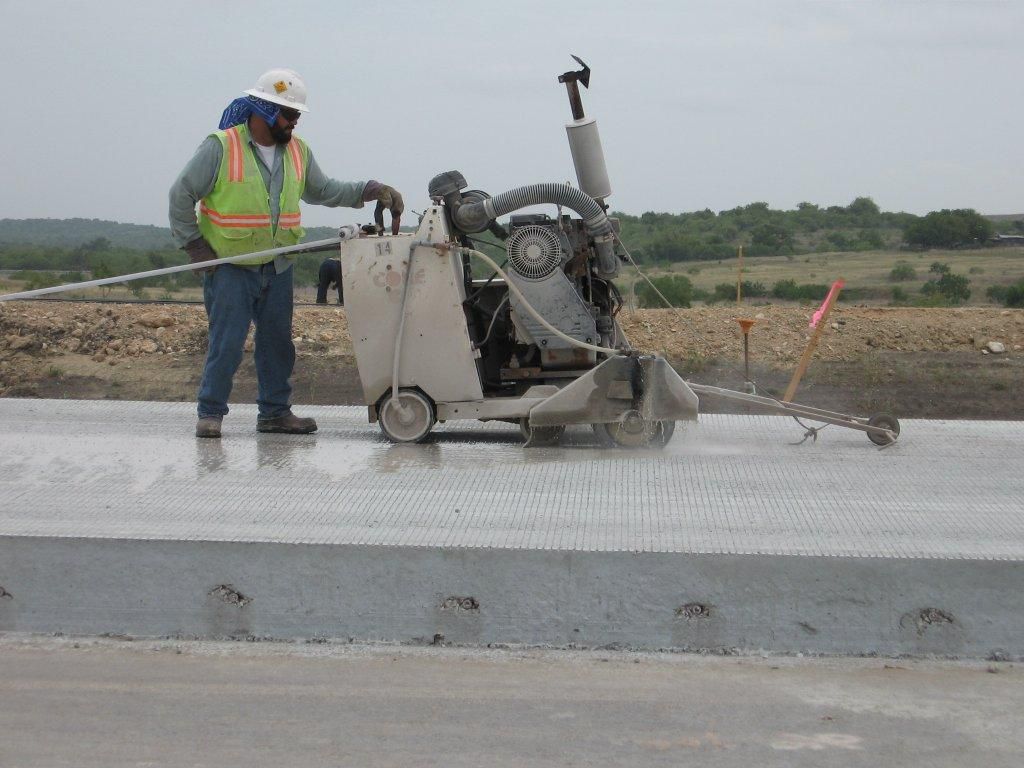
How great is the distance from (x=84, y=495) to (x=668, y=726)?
2471mm

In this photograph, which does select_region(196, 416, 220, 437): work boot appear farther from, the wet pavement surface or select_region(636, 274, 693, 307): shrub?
select_region(636, 274, 693, 307): shrub

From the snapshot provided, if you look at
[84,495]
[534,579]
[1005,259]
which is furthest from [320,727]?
[1005,259]

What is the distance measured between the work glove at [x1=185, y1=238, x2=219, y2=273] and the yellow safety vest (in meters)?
0.03

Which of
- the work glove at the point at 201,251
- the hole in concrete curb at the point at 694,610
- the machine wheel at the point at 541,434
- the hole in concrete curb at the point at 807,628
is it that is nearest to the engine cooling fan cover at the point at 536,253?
the machine wheel at the point at 541,434

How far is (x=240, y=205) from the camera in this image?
230 inches

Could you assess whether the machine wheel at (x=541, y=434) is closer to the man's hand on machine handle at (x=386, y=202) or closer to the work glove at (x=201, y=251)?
the man's hand on machine handle at (x=386, y=202)

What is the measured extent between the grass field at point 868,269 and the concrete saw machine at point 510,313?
56.0ft

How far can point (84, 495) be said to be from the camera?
15.4 feet

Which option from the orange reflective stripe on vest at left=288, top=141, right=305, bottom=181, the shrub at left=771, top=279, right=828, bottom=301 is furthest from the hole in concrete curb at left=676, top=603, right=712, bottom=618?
the shrub at left=771, top=279, right=828, bottom=301

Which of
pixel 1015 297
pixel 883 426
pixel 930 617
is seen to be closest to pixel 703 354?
pixel 883 426

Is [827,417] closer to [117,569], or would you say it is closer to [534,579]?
[534,579]

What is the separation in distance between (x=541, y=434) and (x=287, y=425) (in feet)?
4.42

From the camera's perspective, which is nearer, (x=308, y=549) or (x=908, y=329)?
(x=308, y=549)

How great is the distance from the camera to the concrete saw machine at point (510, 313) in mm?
5555
